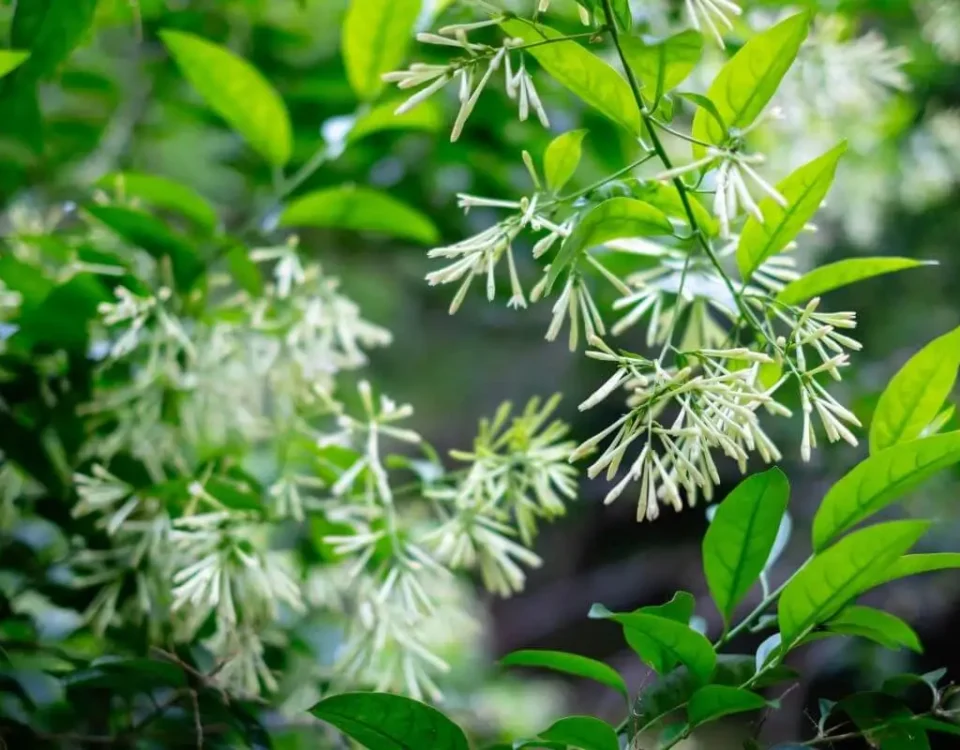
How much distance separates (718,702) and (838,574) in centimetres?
8

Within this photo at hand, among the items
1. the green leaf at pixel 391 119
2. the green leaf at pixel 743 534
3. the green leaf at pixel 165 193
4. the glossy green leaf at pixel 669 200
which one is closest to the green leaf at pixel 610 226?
the glossy green leaf at pixel 669 200

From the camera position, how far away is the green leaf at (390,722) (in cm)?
42

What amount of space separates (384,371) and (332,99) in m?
1.17

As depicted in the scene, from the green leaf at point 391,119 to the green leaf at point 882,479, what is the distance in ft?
1.35

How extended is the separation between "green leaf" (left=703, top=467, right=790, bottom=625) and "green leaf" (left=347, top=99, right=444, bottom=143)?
1.27 feet

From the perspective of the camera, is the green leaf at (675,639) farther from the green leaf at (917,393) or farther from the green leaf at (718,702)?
the green leaf at (917,393)

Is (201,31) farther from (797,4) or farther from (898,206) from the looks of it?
(898,206)

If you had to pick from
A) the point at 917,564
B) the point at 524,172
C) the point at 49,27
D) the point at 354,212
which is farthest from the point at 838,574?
the point at 524,172

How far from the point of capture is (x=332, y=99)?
0.91 metres

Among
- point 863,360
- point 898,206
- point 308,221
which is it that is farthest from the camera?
point 898,206

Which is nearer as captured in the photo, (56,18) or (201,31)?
(56,18)

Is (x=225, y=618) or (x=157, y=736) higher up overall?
(x=225, y=618)

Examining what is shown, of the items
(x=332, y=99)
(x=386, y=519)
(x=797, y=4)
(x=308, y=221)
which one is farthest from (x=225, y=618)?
(x=797, y=4)

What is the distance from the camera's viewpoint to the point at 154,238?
0.67 metres
